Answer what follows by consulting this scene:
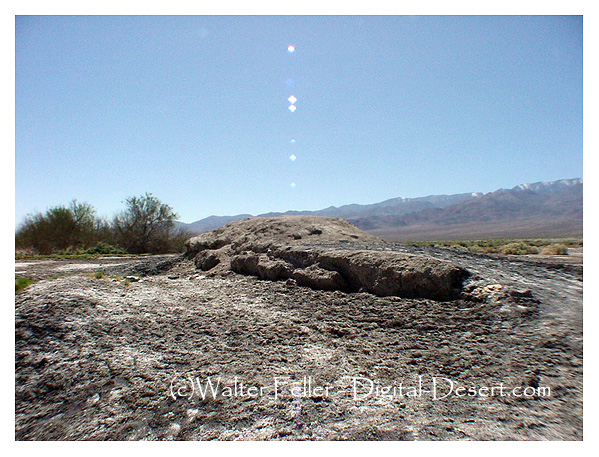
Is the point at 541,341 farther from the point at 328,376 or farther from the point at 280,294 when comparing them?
the point at 280,294

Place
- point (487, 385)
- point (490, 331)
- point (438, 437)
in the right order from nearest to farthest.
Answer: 1. point (438, 437)
2. point (487, 385)
3. point (490, 331)

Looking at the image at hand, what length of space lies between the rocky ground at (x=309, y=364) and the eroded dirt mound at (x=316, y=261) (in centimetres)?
24

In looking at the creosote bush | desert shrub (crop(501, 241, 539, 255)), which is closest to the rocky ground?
desert shrub (crop(501, 241, 539, 255))

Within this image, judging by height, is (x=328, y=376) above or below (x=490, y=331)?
below

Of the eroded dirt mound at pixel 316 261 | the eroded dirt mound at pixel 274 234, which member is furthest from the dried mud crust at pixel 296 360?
the eroded dirt mound at pixel 274 234

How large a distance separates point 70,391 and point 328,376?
2.19 metres

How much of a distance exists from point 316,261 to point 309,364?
3.05 m

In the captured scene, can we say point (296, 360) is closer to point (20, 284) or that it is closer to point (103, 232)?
point (20, 284)

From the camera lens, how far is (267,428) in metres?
2.25

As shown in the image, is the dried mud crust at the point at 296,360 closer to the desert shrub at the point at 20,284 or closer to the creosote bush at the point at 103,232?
the desert shrub at the point at 20,284

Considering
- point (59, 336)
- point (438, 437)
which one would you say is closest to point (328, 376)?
point (438, 437)

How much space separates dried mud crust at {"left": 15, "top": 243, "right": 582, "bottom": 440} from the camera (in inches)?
88.4

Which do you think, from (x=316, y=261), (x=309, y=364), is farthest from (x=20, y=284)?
(x=316, y=261)

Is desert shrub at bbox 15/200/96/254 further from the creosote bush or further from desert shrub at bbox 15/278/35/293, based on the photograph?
desert shrub at bbox 15/278/35/293
